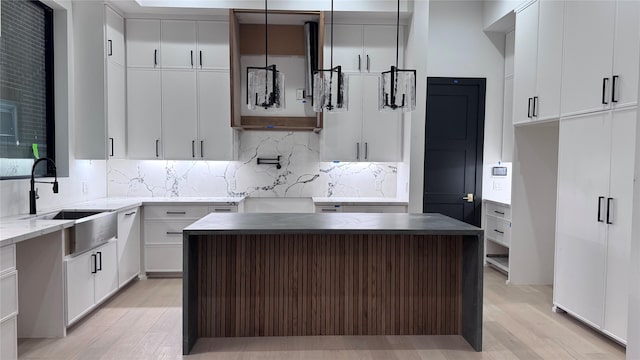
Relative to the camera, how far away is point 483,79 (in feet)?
17.9

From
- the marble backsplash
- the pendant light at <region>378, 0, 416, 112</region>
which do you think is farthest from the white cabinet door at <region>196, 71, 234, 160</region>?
the pendant light at <region>378, 0, 416, 112</region>

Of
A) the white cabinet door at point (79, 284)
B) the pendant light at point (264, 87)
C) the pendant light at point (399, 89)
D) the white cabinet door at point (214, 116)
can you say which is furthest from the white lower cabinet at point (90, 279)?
the pendant light at point (399, 89)

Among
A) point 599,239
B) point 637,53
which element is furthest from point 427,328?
point 637,53

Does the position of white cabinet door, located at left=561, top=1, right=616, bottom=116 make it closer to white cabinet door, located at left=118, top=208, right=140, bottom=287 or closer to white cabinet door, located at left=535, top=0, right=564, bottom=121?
white cabinet door, located at left=535, top=0, right=564, bottom=121

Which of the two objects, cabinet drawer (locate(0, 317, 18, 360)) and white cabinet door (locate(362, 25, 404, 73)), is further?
white cabinet door (locate(362, 25, 404, 73))

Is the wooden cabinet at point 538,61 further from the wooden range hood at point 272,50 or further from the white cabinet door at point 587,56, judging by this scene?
the wooden range hood at point 272,50

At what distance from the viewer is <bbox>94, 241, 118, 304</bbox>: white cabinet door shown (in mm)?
3744

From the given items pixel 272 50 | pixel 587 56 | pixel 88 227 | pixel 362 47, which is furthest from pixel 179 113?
pixel 587 56

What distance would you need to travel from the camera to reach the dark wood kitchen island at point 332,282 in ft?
10.6

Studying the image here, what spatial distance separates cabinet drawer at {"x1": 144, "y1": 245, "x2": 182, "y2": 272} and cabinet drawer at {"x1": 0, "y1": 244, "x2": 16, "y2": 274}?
2.20 meters

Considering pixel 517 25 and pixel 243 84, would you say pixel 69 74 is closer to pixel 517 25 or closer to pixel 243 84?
pixel 243 84

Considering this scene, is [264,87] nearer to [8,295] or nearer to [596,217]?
[8,295]

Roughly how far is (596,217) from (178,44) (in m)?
4.41

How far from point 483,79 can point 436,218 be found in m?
2.78
